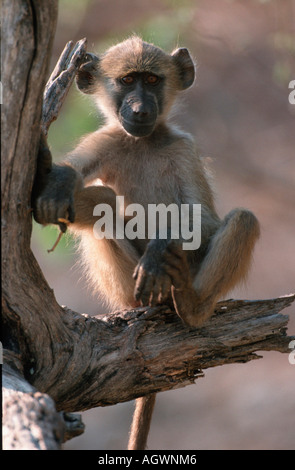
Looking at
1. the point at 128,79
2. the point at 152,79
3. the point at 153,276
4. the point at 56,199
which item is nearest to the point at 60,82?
the point at 128,79

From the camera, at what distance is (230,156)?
14.1m

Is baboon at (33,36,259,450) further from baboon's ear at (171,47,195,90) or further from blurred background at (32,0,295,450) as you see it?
blurred background at (32,0,295,450)

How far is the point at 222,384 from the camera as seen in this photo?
1210 centimetres

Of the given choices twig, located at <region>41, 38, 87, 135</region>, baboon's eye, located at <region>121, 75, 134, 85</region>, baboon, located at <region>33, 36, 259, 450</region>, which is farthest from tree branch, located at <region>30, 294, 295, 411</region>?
baboon's eye, located at <region>121, 75, 134, 85</region>

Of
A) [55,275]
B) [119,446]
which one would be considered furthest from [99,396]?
[55,275]

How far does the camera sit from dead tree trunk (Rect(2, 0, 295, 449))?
339 cm

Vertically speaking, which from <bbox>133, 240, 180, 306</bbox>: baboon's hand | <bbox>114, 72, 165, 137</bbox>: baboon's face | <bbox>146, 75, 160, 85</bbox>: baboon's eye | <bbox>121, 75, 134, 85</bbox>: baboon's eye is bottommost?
<bbox>133, 240, 180, 306</bbox>: baboon's hand

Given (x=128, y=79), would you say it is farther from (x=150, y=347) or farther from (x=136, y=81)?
(x=150, y=347)

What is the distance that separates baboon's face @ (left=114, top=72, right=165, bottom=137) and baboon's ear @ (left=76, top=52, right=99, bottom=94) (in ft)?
1.05

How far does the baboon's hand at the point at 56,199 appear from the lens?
150 inches

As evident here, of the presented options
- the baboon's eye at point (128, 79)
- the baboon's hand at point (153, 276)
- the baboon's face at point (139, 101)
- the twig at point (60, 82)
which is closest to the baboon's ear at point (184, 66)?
the baboon's face at point (139, 101)

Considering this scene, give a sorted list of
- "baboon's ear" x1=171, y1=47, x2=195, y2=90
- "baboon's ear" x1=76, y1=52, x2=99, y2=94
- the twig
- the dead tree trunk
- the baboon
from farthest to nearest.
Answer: "baboon's ear" x1=171, y1=47, x2=195, y2=90
"baboon's ear" x1=76, y1=52, x2=99, y2=94
the twig
the baboon
the dead tree trunk

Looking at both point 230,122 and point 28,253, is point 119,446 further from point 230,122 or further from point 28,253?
point 28,253

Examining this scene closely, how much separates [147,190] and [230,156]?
9.23 meters
